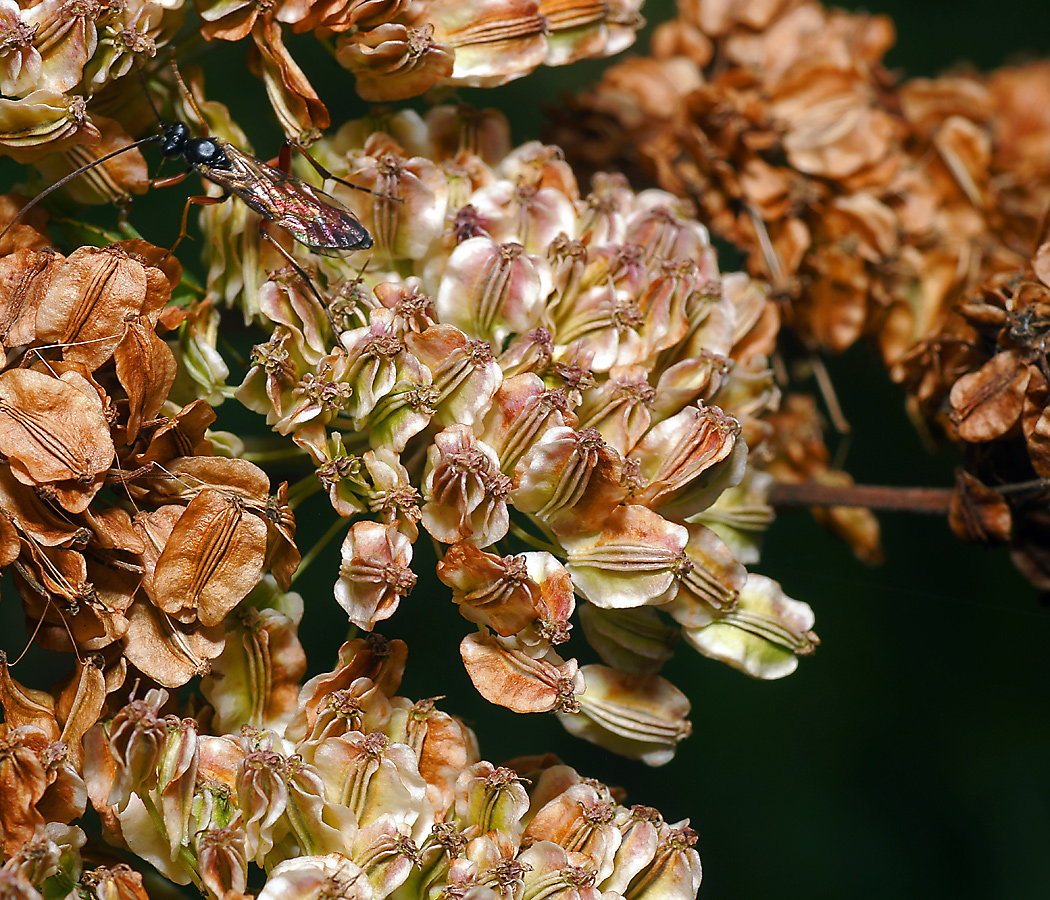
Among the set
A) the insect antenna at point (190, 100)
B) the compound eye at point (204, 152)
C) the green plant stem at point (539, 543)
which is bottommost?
the green plant stem at point (539, 543)

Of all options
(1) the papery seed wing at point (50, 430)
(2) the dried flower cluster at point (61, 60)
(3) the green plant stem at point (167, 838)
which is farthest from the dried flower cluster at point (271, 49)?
(3) the green plant stem at point (167, 838)

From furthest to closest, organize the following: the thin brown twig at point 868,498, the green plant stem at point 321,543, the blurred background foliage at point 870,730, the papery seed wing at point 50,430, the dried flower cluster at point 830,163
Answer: the blurred background foliage at point 870,730, the dried flower cluster at point 830,163, the thin brown twig at point 868,498, the green plant stem at point 321,543, the papery seed wing at point 50,430

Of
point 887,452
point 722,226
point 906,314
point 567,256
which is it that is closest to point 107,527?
point 567,256

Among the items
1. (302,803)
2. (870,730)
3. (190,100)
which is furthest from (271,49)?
(870,730)

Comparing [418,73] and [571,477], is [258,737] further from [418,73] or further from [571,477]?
[418,73]

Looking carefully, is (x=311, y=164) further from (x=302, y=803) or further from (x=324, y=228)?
(x=302, y=803)

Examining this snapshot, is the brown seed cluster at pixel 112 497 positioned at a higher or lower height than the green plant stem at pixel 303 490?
higher

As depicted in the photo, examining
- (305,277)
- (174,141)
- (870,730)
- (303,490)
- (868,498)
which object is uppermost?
(174,141)

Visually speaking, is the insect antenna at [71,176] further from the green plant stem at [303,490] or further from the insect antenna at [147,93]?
the green plant stem at [303,490]

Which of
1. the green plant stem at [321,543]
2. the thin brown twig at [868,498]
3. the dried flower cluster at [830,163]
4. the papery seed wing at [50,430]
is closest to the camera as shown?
the papery seed wing at [50,430]
